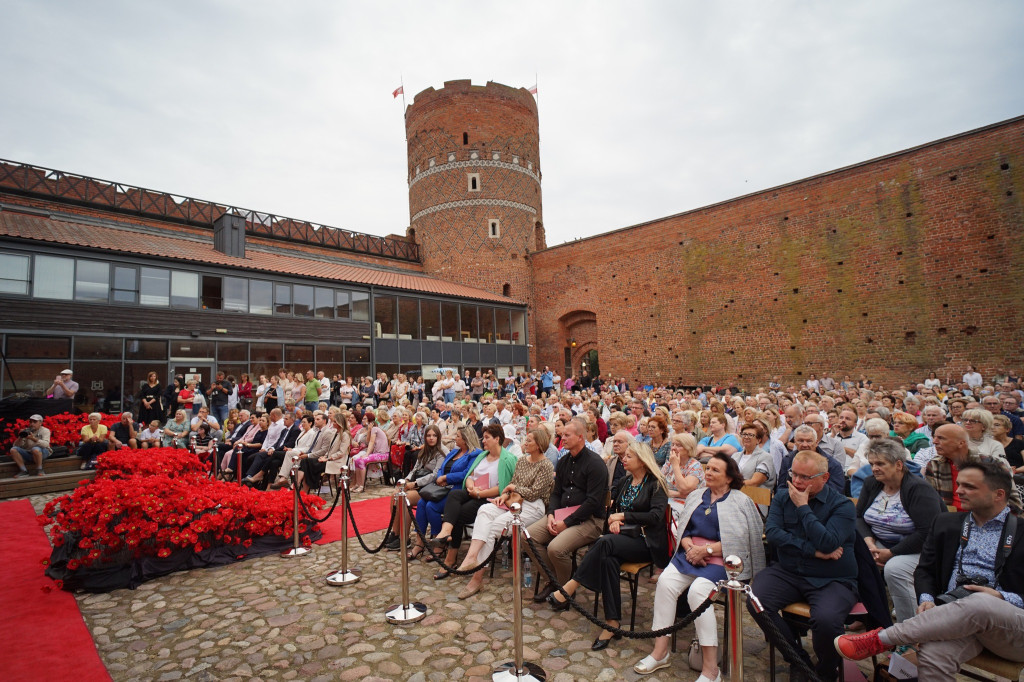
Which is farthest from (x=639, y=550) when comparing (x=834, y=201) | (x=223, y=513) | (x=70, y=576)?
(x=834, y=201)

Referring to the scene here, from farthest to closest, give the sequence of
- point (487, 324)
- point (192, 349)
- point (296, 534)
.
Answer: point (487, 324) → point (192, 349) → point (296, 534)

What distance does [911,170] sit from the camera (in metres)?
16.5

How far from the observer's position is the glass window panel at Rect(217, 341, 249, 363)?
1579cm

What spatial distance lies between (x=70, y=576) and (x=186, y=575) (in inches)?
36.8

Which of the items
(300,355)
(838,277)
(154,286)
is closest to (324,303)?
(300,355)

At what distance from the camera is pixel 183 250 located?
16.7 m

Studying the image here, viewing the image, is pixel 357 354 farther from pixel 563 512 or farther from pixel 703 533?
pixel 703 533

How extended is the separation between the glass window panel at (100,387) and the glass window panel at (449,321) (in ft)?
38.2

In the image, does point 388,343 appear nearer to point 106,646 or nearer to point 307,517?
point 307,517

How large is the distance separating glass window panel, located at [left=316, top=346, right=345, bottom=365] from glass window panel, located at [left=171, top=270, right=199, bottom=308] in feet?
13.7

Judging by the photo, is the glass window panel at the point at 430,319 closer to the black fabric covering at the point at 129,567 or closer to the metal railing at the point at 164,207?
the metal railing at the point at 164,207

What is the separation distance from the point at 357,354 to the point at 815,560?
18.1 metres

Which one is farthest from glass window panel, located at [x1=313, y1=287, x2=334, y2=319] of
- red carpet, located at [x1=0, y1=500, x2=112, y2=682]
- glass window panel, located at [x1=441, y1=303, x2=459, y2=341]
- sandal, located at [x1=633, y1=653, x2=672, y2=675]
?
sandal, located at [x1=633, y1=653, x2=672, y2=675]

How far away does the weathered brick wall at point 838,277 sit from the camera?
14984 millimetres
